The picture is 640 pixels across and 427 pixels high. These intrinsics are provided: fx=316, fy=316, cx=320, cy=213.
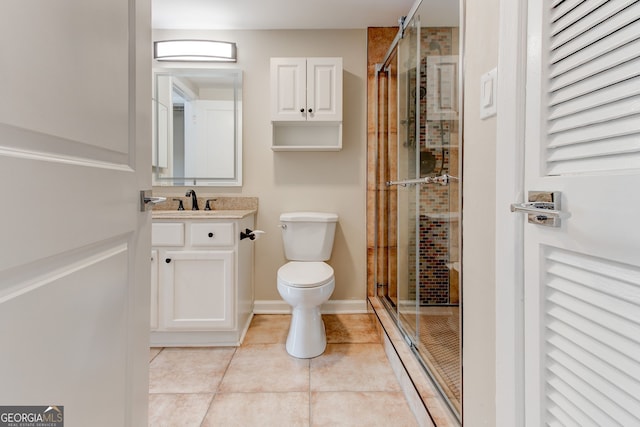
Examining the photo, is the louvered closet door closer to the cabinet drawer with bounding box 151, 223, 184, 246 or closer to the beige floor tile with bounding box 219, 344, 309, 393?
the beige floor tile with bounding box 219, 344, 309, 393

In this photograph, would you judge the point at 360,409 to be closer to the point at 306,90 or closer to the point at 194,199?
the point at 194,199

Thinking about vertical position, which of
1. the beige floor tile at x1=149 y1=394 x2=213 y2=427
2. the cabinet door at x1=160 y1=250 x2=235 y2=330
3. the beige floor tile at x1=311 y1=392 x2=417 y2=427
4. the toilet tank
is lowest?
the beige floor tile at x1=149 y1=394 x2=213 y2=427

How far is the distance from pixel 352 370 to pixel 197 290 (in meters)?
1.03

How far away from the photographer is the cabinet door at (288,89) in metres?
2.32

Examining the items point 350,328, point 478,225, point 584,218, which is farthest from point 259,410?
point 584,218

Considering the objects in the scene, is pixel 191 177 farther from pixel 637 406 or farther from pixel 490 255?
pixel 637 406

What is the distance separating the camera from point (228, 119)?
2490 mm

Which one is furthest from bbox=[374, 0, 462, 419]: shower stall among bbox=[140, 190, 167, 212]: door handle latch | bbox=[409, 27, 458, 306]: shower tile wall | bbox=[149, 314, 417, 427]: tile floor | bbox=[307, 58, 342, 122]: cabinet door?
bbox=[140, 190, 167, 212]: door handle latch

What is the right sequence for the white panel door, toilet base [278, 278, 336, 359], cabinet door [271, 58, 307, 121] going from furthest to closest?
1. cabinet door [271, 58, 307, 121]
2. toilet base [278, 278, 336, 359]
3. the white panel door

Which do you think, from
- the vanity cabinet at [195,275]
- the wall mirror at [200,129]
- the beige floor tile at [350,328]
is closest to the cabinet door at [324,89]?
the wall mirror at [200,129]

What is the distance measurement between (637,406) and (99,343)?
3.15 feet

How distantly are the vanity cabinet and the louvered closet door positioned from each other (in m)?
1.63

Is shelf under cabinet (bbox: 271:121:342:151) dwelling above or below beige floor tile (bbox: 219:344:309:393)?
above

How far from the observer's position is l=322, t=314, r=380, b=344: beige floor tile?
2.09 m
